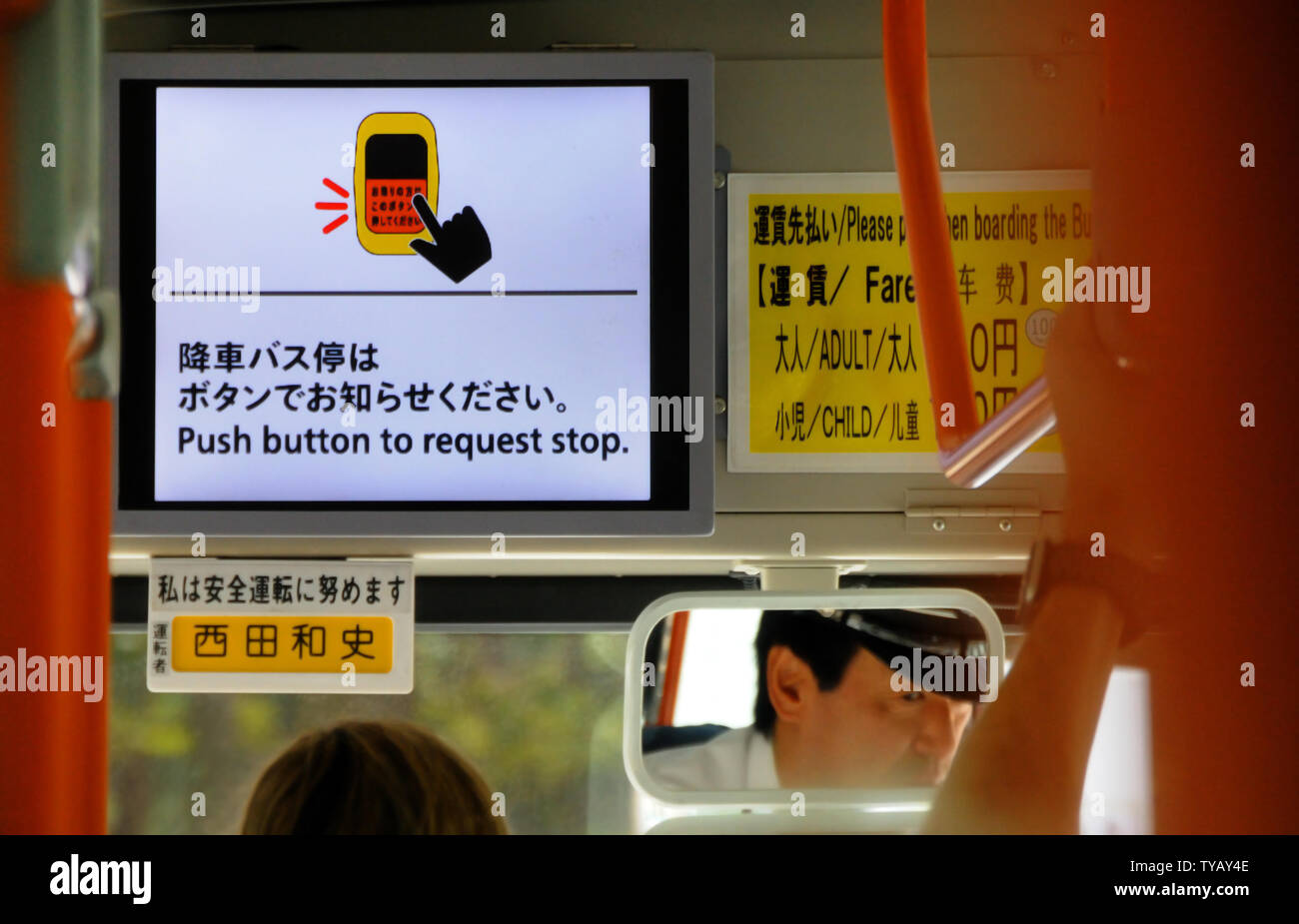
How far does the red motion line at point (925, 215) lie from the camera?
1108 mm

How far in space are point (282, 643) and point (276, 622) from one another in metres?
0.03

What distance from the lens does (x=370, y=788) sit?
1772 millimetres

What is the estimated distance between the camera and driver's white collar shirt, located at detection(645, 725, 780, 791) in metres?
1.63

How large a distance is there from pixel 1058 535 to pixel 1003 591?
3.03 ft

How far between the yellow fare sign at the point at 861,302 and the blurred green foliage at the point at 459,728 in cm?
53

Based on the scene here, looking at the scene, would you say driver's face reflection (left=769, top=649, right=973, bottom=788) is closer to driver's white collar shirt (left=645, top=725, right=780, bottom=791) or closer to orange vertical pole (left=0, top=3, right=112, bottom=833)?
driver's white collar shirt (left=645, top=725, right=780, bottom=791)

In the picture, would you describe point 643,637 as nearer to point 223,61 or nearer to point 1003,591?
point 1003,591
